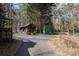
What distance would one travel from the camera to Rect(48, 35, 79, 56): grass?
1.02 meters

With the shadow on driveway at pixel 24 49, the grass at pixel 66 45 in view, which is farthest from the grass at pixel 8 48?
the grass at pixel 66 45

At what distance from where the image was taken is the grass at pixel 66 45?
1020 mm

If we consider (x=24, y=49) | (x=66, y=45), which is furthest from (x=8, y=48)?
(x=66, y=45)

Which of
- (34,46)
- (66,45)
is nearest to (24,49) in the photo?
(34,46)

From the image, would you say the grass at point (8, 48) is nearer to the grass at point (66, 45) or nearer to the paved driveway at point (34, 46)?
the paved driveway at point (34, 46)

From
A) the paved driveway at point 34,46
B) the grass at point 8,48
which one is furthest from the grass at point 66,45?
the grass at point 8,48

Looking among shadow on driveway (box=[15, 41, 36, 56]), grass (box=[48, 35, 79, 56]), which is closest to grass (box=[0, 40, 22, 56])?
shadow on driveway (box=[15, 41, 36, 56])

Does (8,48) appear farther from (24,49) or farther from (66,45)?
(66,45)

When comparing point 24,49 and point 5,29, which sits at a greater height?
point 5,29

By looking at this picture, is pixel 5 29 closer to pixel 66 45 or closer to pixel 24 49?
pixel 24 49

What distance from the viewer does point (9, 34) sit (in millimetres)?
1027

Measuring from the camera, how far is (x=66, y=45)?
102 cm

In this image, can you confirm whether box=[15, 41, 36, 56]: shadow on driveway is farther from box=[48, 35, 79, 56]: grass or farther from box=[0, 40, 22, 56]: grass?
box=[48, 35, 79, 56]: grass

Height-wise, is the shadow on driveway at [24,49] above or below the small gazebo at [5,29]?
below
